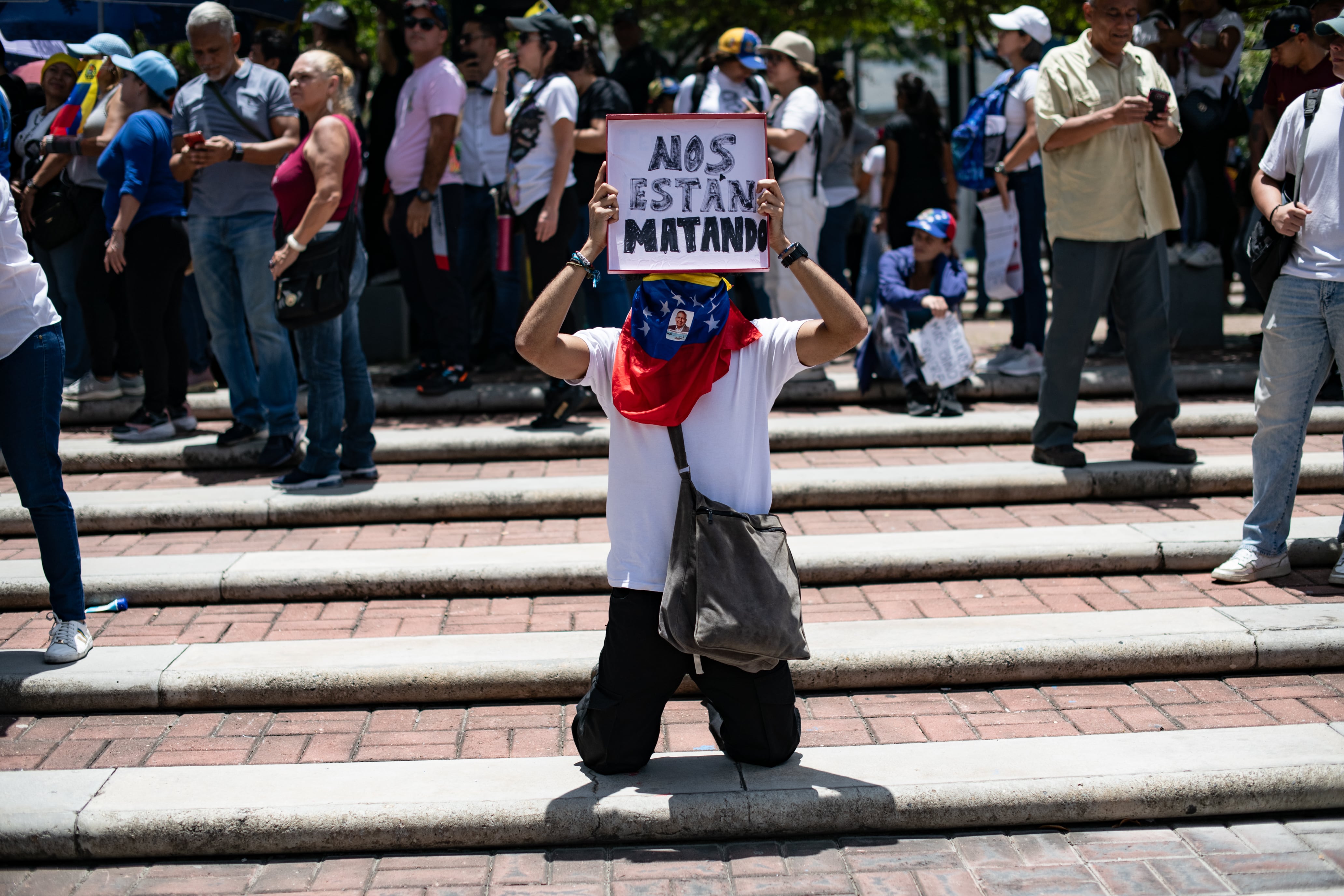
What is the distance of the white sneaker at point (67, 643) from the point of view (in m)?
4.39

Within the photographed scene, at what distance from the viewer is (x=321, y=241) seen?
19.5 feet

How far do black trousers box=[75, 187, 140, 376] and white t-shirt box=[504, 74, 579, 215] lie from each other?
243 cm

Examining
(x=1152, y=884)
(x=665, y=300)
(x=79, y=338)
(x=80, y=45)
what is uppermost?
(x=80, y=45)

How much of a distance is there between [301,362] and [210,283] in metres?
0.81

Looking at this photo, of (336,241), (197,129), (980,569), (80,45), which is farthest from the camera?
(80,45)

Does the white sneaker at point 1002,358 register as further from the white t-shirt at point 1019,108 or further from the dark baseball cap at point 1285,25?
the dark baseball cap at point 1285,25

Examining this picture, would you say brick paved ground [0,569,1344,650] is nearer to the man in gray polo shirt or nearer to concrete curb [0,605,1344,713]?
concrete curb [0,605,1344,713]

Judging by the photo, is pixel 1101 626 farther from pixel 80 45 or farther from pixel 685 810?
pixel 80 45

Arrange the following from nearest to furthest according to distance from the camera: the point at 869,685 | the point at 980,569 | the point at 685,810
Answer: the point at 685,810, the point at 869,685, the point at 980,569

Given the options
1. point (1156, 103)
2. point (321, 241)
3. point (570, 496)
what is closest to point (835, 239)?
point (1156, 103)

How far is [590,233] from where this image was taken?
11.7 feet

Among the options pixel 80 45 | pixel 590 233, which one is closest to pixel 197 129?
pixel 80 45

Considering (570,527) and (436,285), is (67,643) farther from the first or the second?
(436,285)

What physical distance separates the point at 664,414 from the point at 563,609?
5.69 ft
